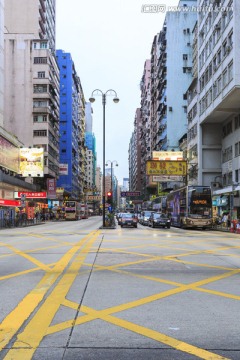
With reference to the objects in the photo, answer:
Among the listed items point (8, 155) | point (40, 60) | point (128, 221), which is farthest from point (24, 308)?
point (40, 60)

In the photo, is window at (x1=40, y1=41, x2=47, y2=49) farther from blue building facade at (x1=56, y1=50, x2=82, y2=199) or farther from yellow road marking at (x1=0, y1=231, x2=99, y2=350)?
yellow road marking at (x1=0, y1=231, x2=99, y2=350)

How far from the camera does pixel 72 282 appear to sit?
29.7ft

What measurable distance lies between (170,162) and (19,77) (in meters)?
47.3

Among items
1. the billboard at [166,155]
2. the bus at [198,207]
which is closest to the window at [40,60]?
the billboard at [166,155]

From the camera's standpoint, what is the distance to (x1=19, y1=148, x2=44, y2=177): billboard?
206ft

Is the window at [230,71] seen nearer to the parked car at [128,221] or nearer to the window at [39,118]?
the parked car at [128,221]

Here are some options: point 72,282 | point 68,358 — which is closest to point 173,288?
point 72,282

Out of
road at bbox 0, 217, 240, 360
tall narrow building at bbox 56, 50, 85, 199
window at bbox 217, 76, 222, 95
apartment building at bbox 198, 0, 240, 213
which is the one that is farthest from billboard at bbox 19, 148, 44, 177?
tall narrow building at bbox 56, 50, 85, 199

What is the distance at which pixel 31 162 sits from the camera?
63.4 m

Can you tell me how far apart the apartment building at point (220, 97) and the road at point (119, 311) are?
96.3 feet

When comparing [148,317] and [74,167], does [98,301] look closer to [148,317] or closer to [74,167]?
[148,317]

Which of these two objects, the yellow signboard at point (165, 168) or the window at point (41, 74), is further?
the window at point (41, 74)

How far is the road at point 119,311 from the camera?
474 centimetres

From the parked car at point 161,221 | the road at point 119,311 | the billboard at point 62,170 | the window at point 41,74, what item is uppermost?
the window at point 41,74
